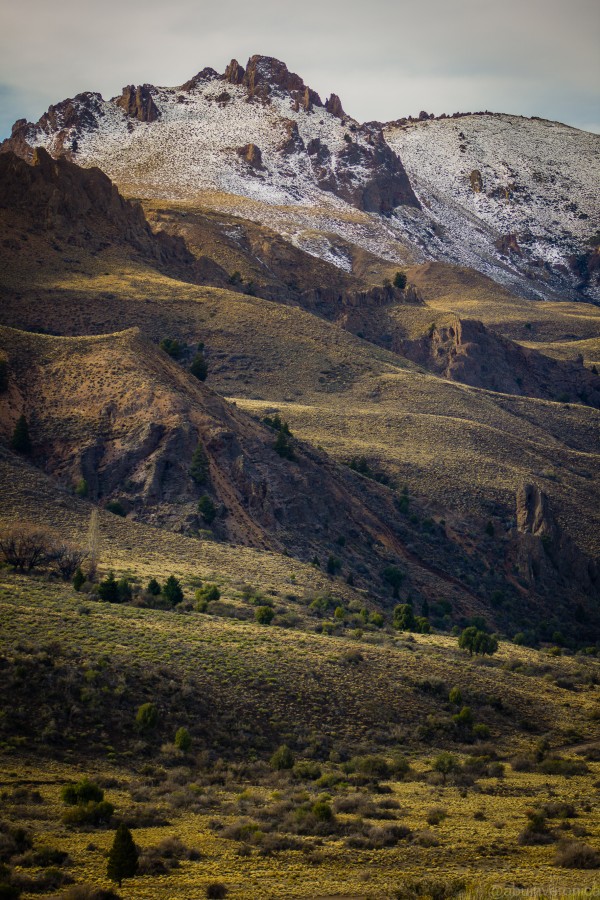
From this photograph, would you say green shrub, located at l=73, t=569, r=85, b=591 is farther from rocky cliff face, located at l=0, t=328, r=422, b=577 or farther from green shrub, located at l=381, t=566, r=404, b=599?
green shrub, located at l=381, t=566, r=404, b=599

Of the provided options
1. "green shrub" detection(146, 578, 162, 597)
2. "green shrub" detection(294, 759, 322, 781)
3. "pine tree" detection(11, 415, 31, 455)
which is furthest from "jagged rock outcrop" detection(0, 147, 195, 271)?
"green shrub" detection(294, 759, 322, 781)

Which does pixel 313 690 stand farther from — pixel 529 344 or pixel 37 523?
pixel 529 344

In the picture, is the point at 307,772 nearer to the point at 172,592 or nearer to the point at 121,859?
the point at 121,859

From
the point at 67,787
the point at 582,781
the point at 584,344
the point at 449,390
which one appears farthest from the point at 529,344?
the point at 67,787

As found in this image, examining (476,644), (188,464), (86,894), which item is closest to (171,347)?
(188,464)

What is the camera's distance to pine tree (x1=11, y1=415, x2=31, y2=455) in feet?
213

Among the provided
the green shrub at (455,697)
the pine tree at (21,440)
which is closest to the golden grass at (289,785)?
the green shrub at (455,697)

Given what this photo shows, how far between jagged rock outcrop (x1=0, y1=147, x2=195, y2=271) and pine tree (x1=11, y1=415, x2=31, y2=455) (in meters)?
55.1

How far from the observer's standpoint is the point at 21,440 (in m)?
65.0

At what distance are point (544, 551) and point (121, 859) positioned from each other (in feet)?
212

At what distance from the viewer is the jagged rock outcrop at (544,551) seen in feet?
263

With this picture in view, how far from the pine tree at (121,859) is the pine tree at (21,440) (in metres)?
46.1

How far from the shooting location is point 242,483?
68688 mm

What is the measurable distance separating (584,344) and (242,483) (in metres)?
109
